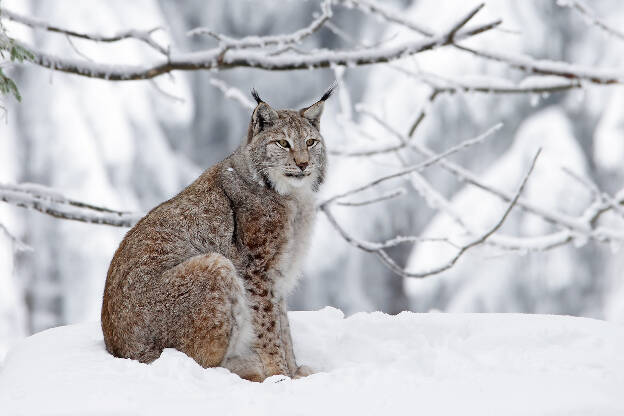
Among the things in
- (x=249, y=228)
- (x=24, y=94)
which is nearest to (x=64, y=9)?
(x=24, y=94)

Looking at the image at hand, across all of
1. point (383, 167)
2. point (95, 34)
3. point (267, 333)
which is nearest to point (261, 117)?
point (267, 333)

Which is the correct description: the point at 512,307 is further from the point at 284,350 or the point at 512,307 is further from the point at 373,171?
the point at 284,350

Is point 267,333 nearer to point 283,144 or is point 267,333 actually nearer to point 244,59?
point 283,144

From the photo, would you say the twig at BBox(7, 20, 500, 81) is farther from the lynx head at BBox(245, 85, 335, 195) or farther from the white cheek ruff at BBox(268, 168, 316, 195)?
the white cheek ruff at BBox(268, 168, 316, 195)

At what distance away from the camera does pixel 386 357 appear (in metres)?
3.89

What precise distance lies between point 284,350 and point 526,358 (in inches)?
43.6

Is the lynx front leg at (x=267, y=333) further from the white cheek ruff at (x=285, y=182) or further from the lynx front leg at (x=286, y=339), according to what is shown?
the white cheek ruff at (x=285, y=182)

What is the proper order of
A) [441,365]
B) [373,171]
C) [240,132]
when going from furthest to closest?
[240,132] → [373,171] → [441,365]

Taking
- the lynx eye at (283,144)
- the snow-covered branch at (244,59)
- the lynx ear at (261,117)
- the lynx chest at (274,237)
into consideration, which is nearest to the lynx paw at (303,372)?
the lynx chest at (274,237)

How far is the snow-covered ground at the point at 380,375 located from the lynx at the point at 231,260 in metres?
0.15

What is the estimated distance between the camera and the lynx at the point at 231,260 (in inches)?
145

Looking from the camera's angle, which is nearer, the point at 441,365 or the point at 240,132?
the point at 441,365

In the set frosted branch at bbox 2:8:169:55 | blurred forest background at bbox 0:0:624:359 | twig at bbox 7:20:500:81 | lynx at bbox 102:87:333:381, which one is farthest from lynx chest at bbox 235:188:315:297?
blurred forest background at bbox 0:0:624:359

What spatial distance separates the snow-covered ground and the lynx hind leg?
0.32 ft
